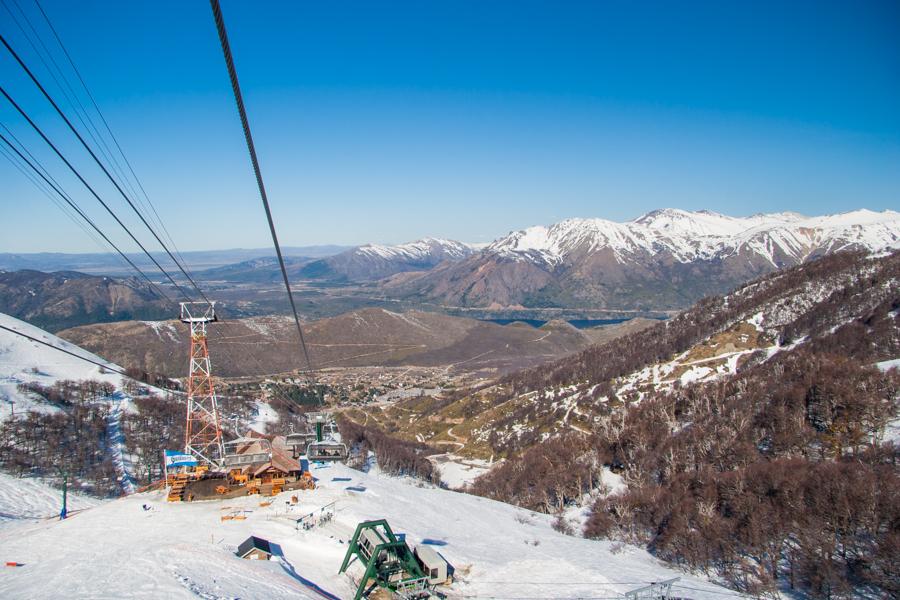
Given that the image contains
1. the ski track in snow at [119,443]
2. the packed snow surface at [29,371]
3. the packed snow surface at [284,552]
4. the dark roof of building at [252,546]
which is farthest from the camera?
the packed snow surface at [29,371]

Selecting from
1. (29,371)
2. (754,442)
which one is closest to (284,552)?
(754,442)

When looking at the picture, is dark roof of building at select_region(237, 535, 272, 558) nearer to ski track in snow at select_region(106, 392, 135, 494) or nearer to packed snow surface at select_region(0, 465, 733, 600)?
packed snow surface at select_region(0, 465, 733, 600)

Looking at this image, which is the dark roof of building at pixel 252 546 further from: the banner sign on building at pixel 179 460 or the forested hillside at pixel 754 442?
the forested hillside at pixel 754 442

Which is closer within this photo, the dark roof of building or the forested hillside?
the dark roof of building

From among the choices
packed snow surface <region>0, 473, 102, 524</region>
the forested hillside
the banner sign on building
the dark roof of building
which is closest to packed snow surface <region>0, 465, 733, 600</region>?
the dark roof of building

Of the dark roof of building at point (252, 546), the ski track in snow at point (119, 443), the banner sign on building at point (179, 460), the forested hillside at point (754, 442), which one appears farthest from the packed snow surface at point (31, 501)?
the forested hillside at point (754, 442)

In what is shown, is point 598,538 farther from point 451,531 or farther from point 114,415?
point 114,415
